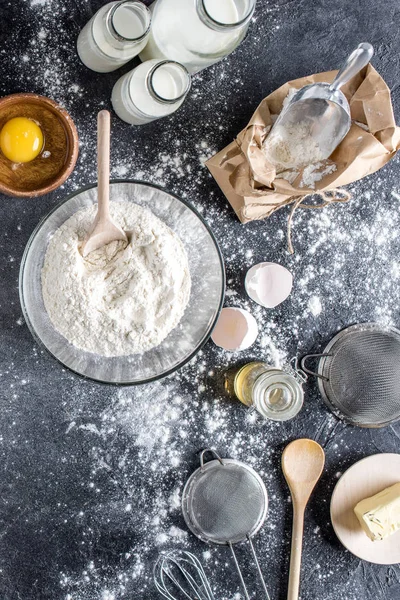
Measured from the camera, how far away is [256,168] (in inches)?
45.3

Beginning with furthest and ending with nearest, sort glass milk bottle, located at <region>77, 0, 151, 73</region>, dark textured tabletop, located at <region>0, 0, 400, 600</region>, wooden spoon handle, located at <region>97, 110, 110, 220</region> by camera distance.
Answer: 1. dark textured tabletop, located at <region>0, 0, 400, 600</region>
2. glass milk bottle, located at <region>77, 0, 151, 73</region>
3. wooden spoon handle, located at <region>97, 110, 110, 220</region>

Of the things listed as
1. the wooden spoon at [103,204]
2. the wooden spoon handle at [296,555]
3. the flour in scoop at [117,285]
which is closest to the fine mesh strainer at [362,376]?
the wooden spoon handle at [296,555]

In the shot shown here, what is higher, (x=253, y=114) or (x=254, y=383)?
(x=253, y=114)

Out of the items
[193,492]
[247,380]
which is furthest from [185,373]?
[193,492]

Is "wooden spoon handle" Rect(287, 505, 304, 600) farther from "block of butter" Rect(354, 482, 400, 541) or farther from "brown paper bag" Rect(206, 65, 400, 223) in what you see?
"brown paper bag" Rect(206, 65, 400, 223)

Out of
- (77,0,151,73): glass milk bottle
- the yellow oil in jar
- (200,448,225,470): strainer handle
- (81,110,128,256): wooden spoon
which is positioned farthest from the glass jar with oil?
(77,0,151,73): glass milk bottle

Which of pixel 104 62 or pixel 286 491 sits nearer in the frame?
pixel 104 62

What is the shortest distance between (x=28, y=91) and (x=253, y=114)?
44cm

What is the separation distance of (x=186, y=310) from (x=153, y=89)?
403mm

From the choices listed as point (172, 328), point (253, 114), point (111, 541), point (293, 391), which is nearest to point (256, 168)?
point (253, 114)

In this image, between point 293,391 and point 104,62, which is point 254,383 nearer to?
point 293,391

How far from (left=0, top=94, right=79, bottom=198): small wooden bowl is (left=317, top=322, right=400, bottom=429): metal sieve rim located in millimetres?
631

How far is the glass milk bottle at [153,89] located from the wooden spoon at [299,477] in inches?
28.1

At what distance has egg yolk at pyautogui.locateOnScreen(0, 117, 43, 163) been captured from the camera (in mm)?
1132
